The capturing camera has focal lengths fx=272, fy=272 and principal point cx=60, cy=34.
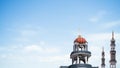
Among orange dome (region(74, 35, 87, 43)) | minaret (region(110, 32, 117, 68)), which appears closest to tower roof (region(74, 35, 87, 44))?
orange dome (region(74, 35, 87, 43))

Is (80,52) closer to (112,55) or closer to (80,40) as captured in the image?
(80,40)

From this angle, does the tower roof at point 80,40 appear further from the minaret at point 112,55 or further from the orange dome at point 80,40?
the minaret at point 112,55

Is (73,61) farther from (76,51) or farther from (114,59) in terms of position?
(114,59)

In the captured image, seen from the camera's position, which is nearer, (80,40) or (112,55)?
(80,40)

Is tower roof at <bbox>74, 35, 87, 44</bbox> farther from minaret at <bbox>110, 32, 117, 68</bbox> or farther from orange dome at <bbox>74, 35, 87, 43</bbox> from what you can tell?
minaret at <bbox>110, 32, 117, 68</bbox>

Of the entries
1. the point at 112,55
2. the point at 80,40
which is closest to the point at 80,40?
the point at 80,40

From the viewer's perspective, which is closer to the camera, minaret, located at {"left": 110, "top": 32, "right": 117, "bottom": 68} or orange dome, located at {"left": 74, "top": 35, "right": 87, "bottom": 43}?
orange dome, located at {"left": 74, "top": 35, "right": 87, "bottom": 43}

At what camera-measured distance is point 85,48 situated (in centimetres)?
5916

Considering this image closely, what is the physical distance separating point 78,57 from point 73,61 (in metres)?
1.41

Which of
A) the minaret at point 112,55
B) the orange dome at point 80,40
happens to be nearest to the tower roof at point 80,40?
the orange dome at point 80,40

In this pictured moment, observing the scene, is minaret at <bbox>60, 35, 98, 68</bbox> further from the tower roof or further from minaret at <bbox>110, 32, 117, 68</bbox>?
minaret at <bbox>110, 32, 117, 68</bbox>

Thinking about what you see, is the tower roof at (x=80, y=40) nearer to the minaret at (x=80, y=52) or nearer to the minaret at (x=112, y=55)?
the minaret at (x=80, y=52)

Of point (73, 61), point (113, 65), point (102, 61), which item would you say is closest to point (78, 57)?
point (73, 61)

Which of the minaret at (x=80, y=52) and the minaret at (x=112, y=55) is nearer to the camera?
the minaret at (x=80, y=52)
